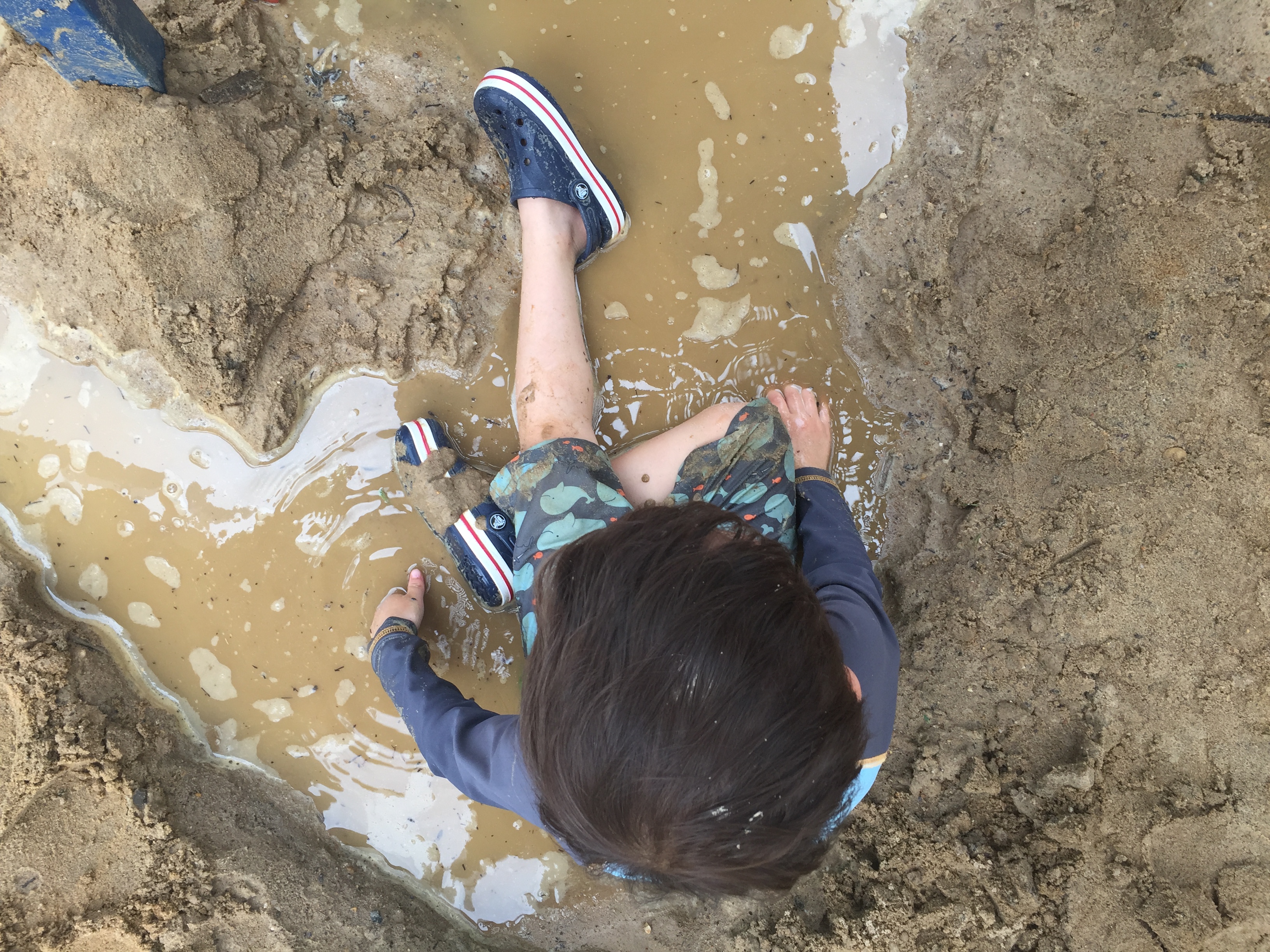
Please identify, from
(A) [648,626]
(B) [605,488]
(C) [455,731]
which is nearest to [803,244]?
(B) [605,488]

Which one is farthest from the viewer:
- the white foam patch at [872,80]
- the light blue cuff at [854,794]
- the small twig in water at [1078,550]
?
the white foam patch at [872,80]

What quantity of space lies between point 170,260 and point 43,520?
84cm

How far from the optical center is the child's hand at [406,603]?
6.40ft

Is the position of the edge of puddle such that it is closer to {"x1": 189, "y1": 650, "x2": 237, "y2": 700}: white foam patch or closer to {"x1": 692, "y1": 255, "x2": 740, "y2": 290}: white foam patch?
{"x1": 189, "y1": 650, "x2": 237, "y2": 700}: white foam patch

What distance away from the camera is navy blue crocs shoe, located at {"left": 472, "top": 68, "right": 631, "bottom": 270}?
6.20 ft

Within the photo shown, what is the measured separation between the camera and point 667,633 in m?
1.13

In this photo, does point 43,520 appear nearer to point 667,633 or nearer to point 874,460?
point 667,633

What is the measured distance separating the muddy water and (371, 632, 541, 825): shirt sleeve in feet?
0.85

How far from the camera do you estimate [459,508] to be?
196 cm

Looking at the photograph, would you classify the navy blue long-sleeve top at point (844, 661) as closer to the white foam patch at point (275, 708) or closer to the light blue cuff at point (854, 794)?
the light blue cuff at point (854, 794)

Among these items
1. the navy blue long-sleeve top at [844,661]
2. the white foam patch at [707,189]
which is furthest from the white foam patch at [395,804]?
the white foam patch at [707,189]

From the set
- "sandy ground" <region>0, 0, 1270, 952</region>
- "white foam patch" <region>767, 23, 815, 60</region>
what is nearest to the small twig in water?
A: "sandy ground" <region>0, 0, 1270, 952</region>

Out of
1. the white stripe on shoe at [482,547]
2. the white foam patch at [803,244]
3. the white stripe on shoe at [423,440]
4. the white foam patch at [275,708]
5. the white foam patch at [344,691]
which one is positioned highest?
the white foam patch at [803,244]

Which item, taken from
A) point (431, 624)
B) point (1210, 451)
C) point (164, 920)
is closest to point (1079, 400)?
point (1210, 451)
